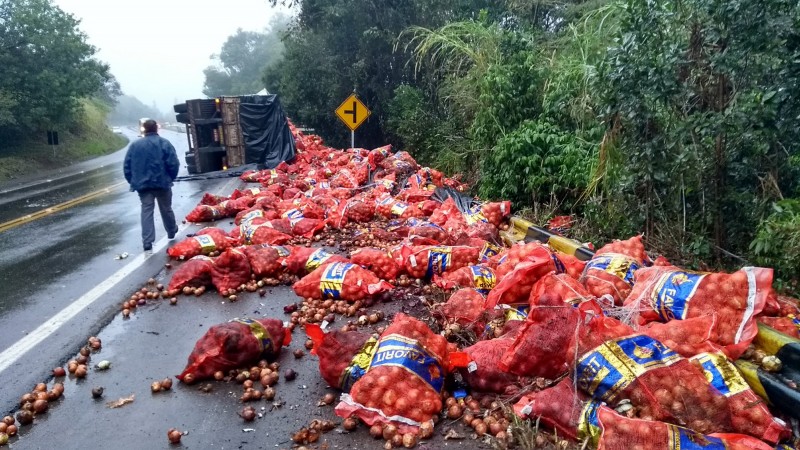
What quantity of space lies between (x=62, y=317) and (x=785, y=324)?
637cm

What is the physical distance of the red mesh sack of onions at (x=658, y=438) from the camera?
8.93 ft

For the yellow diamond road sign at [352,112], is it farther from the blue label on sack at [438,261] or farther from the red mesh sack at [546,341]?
the red mesh sack at [546,341]

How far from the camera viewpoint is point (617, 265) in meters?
4.71

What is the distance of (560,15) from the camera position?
15812 millimetres

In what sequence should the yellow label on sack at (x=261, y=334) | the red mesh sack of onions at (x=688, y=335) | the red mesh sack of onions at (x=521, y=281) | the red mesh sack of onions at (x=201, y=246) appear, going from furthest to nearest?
the red mesh sack of onions at (x=201, y=246) < the red mesh sack of onions at (x=521, y=281) < the yellow label on sack at (x=261, y=334) < the red mesh sack of onions at (x=688, y=335)

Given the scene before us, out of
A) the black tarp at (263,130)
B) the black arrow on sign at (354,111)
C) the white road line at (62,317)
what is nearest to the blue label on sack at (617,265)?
the white road line at (62,317)

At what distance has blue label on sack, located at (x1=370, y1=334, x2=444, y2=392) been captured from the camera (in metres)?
3.59

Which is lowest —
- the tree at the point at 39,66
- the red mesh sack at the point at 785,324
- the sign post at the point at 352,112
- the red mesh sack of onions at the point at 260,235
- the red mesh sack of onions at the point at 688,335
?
the red mesh sack of onions at the point at 260,235

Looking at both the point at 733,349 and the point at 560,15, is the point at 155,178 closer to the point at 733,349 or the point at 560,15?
the point at 733,349

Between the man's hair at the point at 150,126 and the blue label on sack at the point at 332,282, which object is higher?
the man's hair at the point at 150,126

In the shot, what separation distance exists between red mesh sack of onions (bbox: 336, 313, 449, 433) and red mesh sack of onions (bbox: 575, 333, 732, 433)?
92 centimetres

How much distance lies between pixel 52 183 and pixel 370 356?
19.6m

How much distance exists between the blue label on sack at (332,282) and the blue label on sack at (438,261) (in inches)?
34.8

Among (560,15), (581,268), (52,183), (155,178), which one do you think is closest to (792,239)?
(581,268)
